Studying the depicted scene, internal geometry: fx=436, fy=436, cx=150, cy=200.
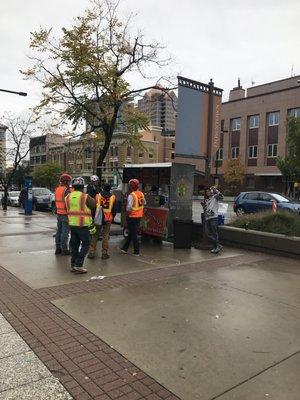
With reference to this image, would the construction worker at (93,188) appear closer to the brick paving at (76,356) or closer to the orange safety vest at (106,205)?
the orange safety vest at (106,205)

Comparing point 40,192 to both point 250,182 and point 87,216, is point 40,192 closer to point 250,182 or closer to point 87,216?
point 87,216

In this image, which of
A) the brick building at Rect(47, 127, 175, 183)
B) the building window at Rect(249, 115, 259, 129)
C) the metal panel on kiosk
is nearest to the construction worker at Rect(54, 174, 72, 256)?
the metal panel on kiosk

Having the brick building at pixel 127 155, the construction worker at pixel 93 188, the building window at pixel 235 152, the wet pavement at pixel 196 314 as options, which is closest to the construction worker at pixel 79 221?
the wet pavement at pixel 196 314

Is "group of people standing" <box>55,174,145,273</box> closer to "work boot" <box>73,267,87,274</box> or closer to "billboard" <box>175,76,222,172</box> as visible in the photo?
"work boot" <box>73,267,87,274</box>

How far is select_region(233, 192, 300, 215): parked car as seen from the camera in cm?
2076

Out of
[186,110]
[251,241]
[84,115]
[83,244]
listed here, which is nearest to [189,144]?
[186,110]

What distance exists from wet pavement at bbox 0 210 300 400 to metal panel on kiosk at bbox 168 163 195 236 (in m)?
1.44

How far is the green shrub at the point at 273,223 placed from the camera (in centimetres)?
1052

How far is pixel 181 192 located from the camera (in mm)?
11078

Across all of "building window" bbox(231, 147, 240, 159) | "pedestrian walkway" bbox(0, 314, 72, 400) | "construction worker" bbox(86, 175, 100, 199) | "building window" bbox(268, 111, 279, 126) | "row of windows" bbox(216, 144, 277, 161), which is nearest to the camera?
"pedestrian walkway" bbox(0, 314, 72, 400)

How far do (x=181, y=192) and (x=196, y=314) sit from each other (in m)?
5.71

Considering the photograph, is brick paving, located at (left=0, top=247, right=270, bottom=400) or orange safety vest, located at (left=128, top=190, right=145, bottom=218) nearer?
brick paving, located at (left=0, top=247, right=270, bottom=400)

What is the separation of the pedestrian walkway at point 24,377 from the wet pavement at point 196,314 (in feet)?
2.64

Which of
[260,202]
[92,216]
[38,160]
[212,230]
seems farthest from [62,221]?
[38,160]
